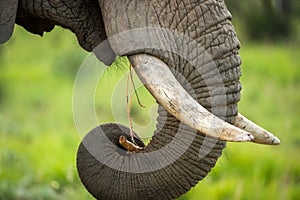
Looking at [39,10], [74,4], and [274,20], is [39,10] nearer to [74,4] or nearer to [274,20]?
[74,4]

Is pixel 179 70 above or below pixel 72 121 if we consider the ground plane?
above

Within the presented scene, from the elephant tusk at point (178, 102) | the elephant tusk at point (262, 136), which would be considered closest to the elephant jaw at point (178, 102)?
the elephant tusk at point (178, 102)

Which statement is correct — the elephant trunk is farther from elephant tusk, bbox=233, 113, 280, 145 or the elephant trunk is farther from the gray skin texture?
elephant tusk, bbox=233, 113, 280, 145

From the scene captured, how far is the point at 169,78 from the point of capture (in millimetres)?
3719

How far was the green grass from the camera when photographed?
19.4 feet

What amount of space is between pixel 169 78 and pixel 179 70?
0.12 m

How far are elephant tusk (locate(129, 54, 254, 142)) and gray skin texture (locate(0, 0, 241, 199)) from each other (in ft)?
0.25

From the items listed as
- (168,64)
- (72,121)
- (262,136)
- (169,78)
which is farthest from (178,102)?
(72,121)

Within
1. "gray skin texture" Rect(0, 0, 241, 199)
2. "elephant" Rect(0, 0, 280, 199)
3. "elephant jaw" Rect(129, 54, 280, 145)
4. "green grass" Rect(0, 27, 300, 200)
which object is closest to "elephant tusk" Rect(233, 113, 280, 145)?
"elephant" Rect(0, 0, 280, 199)

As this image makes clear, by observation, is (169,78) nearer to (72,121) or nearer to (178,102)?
(178,102)

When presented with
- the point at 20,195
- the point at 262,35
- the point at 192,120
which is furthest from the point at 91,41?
the point at 262,35

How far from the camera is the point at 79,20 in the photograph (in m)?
4.08

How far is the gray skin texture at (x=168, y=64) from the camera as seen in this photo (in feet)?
12.5

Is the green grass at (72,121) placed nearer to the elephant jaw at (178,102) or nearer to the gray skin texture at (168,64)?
the gray skin texture at (168,64)
